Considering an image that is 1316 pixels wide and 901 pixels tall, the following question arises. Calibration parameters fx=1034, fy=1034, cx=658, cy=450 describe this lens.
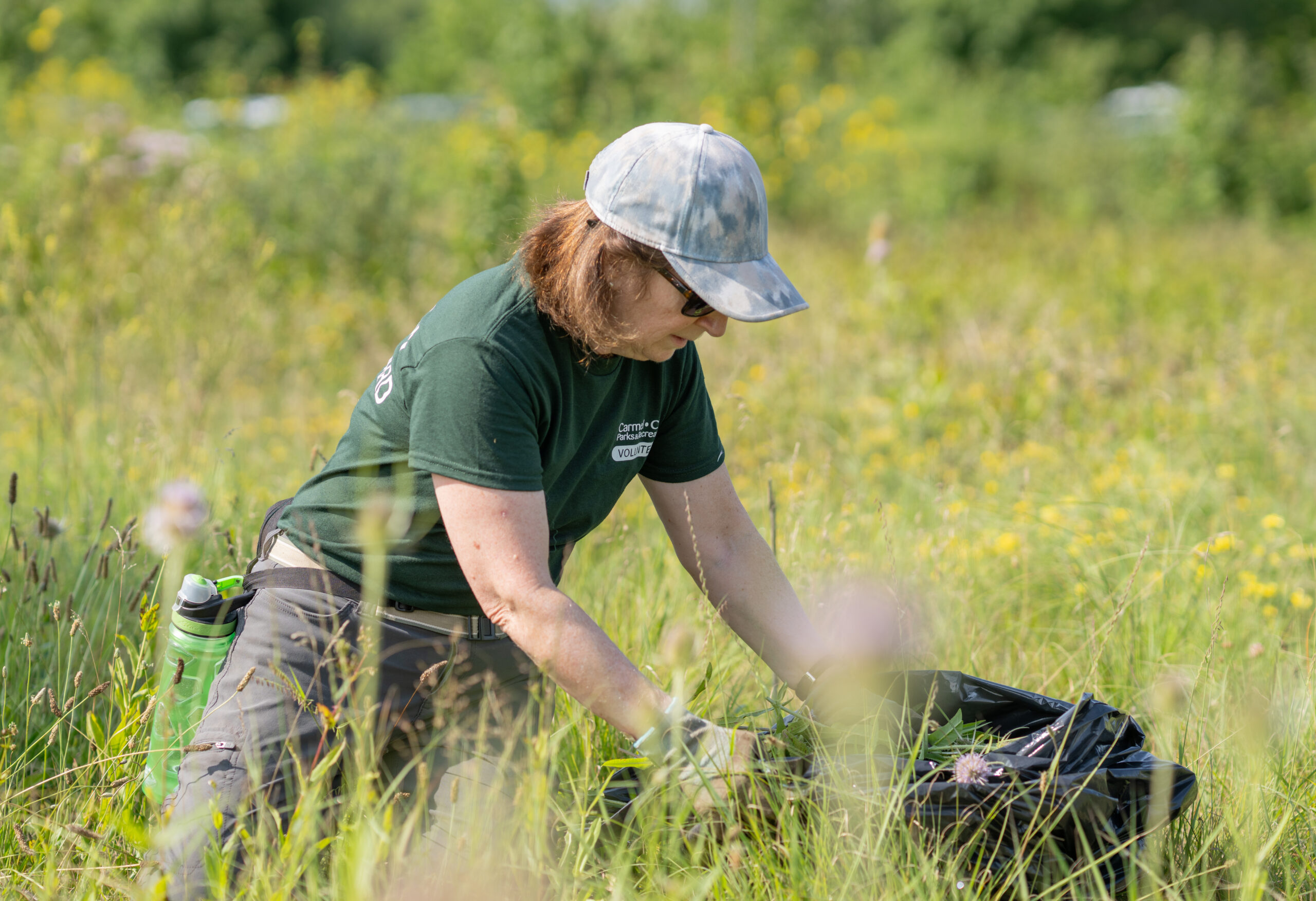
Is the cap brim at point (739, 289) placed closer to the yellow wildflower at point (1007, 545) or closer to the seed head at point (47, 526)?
the seed head at point (47, 526)

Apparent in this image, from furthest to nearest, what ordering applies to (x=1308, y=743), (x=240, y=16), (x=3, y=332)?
(x=240, y=16)
(x=3, y=332)
(x=1308, y=743)

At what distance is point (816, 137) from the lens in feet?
38.2

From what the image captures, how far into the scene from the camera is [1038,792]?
5.31ft

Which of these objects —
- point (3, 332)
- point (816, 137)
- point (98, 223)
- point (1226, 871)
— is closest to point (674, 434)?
point (1226, 871)

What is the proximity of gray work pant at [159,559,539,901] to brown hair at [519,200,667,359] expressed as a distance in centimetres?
61

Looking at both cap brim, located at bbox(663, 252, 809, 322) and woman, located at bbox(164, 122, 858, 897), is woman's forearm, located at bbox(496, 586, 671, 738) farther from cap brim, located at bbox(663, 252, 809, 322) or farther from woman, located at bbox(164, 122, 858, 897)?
cap brim, located at bbox(663, 252, 809, 322)

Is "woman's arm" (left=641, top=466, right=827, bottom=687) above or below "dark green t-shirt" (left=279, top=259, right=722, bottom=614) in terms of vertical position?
below

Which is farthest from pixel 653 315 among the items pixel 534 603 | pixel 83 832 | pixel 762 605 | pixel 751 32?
pixel 751 32

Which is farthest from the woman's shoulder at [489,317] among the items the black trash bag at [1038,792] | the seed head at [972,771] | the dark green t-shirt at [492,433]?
the seed head at [972,771]

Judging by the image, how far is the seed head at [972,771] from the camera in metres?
1.59

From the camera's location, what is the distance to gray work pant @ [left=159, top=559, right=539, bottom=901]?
1.73m

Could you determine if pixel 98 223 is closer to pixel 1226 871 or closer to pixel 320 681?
pixel 320 681

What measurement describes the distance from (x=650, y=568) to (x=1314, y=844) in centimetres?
153

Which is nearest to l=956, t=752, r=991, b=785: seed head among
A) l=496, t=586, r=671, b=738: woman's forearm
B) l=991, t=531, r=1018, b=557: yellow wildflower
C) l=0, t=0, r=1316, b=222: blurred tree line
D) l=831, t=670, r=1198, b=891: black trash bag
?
l=831, t=670, r=1198, b=891: black trash bag
